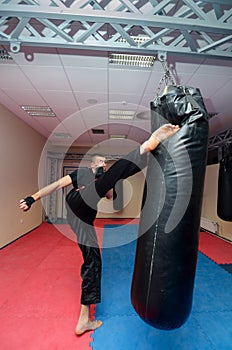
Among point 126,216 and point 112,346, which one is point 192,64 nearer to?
point 112,346

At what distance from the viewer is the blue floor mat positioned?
72.8 inches

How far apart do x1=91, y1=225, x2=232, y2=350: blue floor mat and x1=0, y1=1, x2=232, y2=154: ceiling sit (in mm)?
2573

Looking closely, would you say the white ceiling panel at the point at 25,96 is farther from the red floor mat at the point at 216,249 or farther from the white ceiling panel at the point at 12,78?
the red floor mat at the point at 216,249

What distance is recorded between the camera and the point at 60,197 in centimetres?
806

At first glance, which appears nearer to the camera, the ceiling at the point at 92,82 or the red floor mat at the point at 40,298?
the red floor mat at the point at 40,298

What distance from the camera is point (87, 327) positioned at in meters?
1.97

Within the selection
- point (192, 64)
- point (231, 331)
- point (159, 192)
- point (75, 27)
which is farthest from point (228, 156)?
point (159, 192)

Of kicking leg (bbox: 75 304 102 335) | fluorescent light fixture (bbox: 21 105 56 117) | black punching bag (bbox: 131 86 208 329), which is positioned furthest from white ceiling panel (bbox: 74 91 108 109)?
kicking leg (bbox: 75 304 102 335)

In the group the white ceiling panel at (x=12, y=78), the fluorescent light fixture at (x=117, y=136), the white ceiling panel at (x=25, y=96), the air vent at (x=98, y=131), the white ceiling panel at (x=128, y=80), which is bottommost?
the fluorescent light fixture at (x=117, y=136)

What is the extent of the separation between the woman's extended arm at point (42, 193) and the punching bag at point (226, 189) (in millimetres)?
3298

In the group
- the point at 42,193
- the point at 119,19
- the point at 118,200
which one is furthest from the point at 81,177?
the point at 118,200

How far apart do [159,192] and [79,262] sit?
126 inches

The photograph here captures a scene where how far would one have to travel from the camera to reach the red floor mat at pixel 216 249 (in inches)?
160

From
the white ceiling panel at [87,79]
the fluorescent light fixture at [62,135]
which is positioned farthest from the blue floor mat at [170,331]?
the fluorescent light fixture at [62,135]
